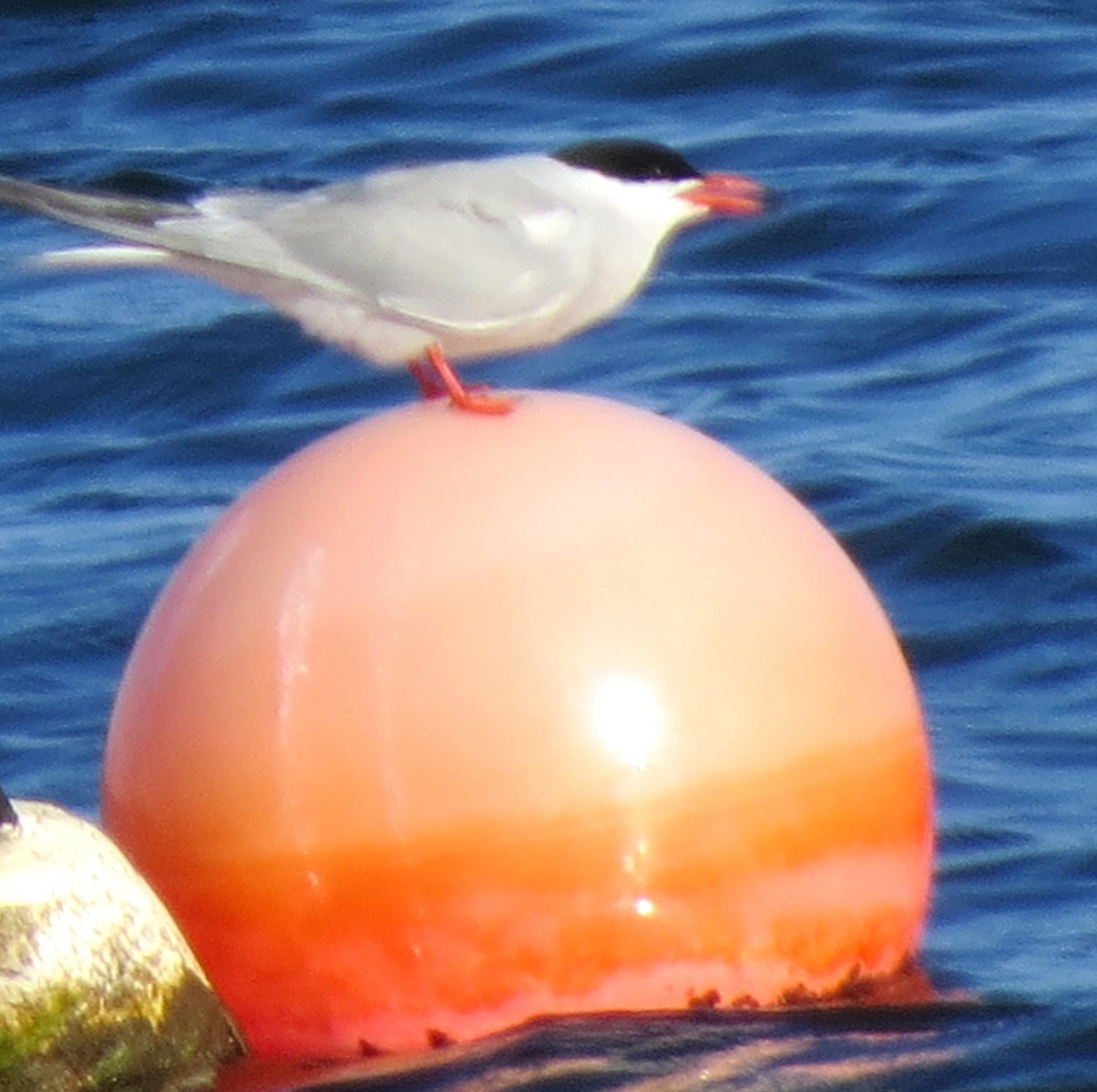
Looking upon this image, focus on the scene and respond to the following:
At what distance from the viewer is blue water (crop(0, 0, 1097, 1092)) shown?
7.89 metres

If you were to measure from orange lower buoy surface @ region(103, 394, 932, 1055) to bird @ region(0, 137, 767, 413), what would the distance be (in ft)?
2.77

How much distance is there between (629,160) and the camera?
7566 mm

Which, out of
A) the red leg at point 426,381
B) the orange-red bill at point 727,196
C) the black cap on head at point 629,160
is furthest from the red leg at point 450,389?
the orange-red bill at point 727,196

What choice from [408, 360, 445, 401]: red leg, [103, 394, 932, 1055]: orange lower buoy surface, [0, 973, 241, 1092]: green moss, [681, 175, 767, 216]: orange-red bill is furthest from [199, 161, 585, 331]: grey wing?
[0, 973, 241, 1092]: green moss

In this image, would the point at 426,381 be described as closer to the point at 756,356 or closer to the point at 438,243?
the point at 438,243

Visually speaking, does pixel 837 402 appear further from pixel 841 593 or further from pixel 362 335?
pixel 841 593

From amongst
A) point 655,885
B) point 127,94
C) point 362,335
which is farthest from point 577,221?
point 127,94

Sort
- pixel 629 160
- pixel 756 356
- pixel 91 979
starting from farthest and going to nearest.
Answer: pixel 756 356
pixel 629 160
pixel 91 979

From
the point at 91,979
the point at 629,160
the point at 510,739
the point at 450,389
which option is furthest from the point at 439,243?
the point at 91,979

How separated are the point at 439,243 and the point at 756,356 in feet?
20.3

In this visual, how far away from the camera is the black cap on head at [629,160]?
754 centimetres

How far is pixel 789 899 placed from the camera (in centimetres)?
632

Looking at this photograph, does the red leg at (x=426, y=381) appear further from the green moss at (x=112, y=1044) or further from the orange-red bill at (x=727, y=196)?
the green moss at (x=112, y=1044)

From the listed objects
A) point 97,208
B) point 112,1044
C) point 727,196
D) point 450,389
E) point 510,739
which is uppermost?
point 727,196
